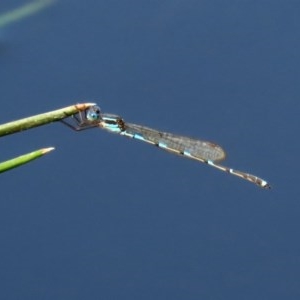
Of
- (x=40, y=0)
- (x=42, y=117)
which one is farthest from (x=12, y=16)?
(x=42, y=117)

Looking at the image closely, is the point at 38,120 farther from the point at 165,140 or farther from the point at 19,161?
the point at 165,140

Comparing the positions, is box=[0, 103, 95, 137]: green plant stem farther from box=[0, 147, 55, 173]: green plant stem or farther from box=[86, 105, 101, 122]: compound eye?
box=[86, 105, 101, 122]: compound eye

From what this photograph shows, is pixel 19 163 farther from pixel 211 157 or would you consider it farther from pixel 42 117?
pixel 211 157

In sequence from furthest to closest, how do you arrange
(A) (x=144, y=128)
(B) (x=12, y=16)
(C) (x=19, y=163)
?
(B) (x=12, y=16) → (A) (x=144, y=128) → (C) (x=19, y=163)

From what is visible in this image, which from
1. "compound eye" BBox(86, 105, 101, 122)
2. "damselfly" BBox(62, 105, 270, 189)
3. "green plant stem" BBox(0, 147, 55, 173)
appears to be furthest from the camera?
"damselfly" BBox(62, 105, 270, 189)

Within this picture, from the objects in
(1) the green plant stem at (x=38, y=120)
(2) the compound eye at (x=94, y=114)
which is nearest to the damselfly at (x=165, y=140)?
(2) the compound eye at (x=94, y=114)

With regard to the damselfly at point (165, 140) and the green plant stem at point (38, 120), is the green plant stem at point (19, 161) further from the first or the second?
Answer: the damselfly at point (165, 140)

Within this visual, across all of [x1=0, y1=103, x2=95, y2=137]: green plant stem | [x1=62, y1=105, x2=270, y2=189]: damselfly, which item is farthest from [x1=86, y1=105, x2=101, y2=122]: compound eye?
[x1=0, y1=103, x2=95, y2=137]: green plant stem

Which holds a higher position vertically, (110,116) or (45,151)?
(110,116)
